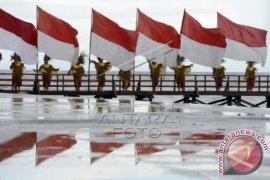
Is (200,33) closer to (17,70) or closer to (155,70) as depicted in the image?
(155,70)

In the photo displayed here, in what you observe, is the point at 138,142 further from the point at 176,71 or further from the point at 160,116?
the point at 176,71

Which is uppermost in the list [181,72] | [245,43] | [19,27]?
[19,27]

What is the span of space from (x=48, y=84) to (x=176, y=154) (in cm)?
2230

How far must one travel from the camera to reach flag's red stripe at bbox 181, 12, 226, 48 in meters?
31.8

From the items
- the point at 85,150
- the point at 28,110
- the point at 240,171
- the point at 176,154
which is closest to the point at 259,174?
the point at 240,171

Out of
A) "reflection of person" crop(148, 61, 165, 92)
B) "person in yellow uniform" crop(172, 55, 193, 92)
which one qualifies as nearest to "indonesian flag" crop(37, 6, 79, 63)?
"reflection of person" crop(148, 61, 165, 92)

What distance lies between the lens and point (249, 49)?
32625 millimetres

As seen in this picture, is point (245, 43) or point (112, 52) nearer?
point (112, 52)

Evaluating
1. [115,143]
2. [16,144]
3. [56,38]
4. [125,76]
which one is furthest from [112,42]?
[16,144]

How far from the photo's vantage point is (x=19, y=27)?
100ft

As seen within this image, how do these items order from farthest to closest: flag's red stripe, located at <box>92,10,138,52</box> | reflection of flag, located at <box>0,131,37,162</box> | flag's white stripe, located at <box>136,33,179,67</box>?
flag's red stripe, located at <box>92,10,138,52</box>
flag's white stripe, located at <box>136,33,179,67</box>
reflection of flag, located at <box>0,131,37,162</box>

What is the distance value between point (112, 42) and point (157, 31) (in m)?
2.26

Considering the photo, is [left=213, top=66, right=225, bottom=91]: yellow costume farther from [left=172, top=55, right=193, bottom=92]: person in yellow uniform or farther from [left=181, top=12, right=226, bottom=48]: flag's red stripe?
[left=181, top=12, right=226, bottom=48]: flag's red stripe

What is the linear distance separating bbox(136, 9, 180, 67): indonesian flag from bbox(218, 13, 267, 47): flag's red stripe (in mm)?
2308
